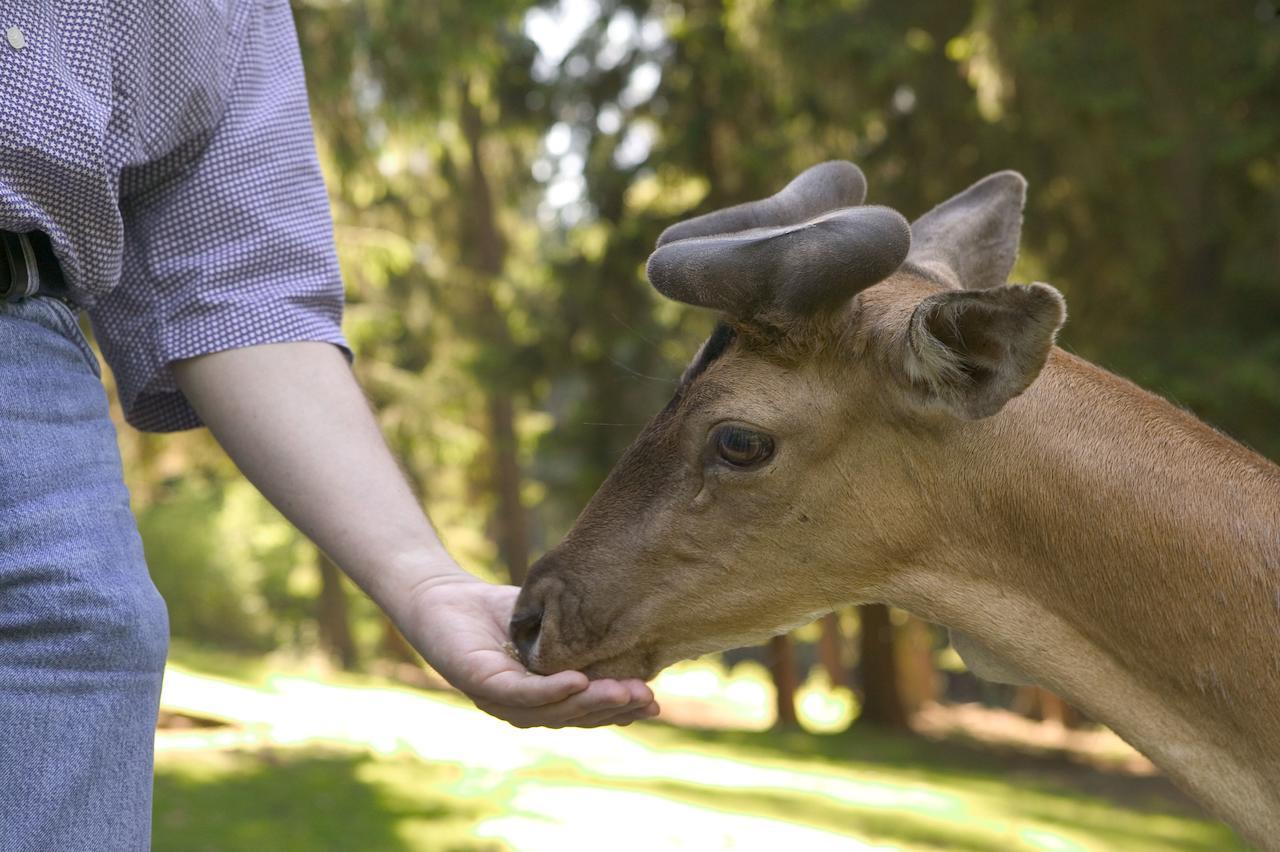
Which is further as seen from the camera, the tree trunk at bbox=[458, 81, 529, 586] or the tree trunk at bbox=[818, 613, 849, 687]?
the tree trunk at bbox=[818, 613, 849, 687]

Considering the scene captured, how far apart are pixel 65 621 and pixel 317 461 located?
0.65 m

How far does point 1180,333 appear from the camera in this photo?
12.8m

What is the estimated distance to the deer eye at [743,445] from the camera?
111 inches

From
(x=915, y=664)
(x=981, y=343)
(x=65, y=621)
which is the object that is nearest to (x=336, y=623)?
(x=915, y=664)

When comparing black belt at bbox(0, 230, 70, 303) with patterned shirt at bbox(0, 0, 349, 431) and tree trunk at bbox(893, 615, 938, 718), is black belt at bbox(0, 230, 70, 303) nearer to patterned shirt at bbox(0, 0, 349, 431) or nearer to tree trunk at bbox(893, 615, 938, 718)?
patterned shirt at bbox(0, 0, 349, 431)

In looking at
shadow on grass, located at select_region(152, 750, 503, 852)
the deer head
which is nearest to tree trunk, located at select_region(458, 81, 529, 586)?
shadow on grass, located at select_region(152, 750, 503, 852)

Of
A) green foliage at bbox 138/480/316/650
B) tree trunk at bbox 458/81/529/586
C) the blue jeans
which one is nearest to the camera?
the blue jeans

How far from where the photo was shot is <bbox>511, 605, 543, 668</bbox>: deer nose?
2650 millimetres

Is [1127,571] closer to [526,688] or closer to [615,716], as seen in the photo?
[615,716]

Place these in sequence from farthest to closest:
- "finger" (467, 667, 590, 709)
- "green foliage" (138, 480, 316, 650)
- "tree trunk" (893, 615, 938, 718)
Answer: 1. "green foliage" (138, 480, 316, 650)
2. "tree trunk" (893, 615, 938, 718)
3. "finger" (467, 667, 590, 709)

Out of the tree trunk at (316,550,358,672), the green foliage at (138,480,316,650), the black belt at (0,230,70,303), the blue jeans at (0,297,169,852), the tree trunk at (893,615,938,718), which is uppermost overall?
the black belt at (0,230,70,303)

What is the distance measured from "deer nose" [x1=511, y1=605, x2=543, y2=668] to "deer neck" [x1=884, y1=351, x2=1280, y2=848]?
0.84 metres

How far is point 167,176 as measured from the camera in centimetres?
247

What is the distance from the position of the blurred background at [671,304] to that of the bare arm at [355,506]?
1.48m
